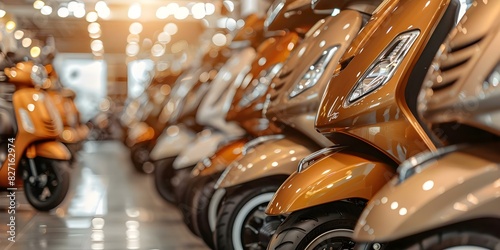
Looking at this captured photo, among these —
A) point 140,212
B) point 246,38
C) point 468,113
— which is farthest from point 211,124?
point 468,113

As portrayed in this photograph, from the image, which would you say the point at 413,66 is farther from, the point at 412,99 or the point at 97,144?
the point at 97,144

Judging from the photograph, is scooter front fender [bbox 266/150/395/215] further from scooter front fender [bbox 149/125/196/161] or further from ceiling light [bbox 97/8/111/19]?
ceiling light [bbox 97/8/111/19]

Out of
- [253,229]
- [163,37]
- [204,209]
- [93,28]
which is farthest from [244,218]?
[93,28]

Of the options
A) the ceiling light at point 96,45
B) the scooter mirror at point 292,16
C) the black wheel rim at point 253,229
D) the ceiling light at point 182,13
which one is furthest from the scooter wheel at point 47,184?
the ceiling light at point 96,45

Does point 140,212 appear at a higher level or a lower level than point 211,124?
lower

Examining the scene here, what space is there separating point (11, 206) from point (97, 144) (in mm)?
14661

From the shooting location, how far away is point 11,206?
545 centimetres

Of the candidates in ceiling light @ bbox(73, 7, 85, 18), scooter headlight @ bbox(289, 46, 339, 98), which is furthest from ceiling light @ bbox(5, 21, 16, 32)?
ceiling light @ bbox(73, 7, 85, 18)

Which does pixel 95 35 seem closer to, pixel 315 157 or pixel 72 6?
pixel 72 6

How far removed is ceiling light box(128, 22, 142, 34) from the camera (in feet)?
60.1

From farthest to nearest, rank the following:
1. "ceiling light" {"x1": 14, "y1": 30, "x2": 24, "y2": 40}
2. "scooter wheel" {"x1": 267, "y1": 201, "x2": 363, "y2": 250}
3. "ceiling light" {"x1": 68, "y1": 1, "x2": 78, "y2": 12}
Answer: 1. "ceiling light" {"x1": 68, "y1": 1, "x2": 78, "y2": 12}
2. "ceiling light" {"x1": 14, "y1": 30, "x2": 24, "y2": 40}
3. "scooter wheel" {"x1": 267, "y1": 201, "x2": 363, "y2": 250}

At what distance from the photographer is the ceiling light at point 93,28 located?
736 inches

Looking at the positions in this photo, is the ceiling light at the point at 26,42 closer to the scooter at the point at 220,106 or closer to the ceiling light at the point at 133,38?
the scooter at the point at 220,106

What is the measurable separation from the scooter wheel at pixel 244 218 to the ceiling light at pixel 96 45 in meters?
20.1
